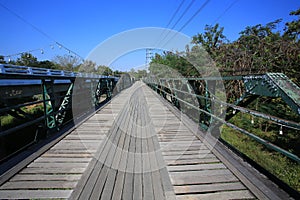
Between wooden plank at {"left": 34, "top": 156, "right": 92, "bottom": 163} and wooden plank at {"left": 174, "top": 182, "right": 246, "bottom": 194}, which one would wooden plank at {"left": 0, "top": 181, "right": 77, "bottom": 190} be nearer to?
wooden plank at {"left": 34, "top": 156, "right": 92, "bottom": 163}

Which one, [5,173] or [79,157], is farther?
[79,157]

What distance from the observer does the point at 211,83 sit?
3430 mm

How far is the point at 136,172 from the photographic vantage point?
179cm

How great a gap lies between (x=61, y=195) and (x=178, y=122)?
2770 mm

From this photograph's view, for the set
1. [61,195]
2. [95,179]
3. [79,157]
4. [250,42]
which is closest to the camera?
[61,195]

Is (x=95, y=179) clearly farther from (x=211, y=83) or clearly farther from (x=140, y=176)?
(x=211, y=83)

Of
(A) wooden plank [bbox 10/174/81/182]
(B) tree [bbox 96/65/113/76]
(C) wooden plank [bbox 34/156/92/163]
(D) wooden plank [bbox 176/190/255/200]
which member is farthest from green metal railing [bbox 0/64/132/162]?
(B) tree [bbox 96/65/113/76]

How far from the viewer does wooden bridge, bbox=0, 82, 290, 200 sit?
57.8 inches

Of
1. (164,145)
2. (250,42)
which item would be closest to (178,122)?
(164,145)

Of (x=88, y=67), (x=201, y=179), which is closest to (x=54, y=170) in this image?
(x=201, y=179)

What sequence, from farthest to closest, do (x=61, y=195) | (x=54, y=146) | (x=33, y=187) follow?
(x=54, y=146), (x=33, y=187), (x=61, y=195)

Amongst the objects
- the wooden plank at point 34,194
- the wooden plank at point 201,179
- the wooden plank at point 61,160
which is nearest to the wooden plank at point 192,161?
the wooden plank at point 201,179

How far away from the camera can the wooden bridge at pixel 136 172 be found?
147cm

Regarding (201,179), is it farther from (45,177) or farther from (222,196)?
(45,177)
